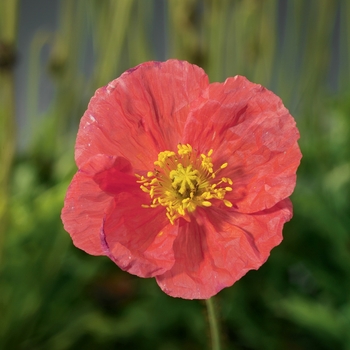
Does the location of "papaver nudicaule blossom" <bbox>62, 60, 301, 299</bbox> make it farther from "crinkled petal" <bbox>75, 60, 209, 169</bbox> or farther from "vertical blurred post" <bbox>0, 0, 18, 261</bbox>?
"vertical blurred post" <bbox>0, 0, 18, 261</bbox>

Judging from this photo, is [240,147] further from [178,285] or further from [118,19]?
[118,19]

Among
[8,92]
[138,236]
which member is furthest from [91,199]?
[8,92]

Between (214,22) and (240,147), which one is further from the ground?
(240,147)

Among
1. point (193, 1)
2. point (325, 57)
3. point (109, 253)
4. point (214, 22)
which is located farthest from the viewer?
point (325, 57)

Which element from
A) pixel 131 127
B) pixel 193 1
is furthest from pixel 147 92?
pixel 193 1

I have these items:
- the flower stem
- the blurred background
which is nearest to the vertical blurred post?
the blurred background

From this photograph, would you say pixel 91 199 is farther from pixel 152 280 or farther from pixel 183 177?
pixel 152 280

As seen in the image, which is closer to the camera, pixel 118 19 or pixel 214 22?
pixel 118 19
